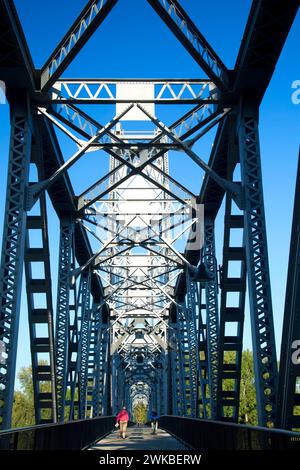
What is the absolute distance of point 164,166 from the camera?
3150cm

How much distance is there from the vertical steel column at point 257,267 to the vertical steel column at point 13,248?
5.55 meters

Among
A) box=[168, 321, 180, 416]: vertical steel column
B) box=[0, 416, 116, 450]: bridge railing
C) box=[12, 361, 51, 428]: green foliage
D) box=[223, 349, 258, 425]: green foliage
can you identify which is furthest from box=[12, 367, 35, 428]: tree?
box=[0, 416, 116, 450]: bridge railing

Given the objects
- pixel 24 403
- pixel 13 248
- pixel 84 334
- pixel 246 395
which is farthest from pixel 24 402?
pixel 13 248

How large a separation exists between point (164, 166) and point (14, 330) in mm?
19431

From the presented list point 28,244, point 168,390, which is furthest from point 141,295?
point 28,244

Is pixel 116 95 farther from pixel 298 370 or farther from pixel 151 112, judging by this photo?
pixel 298 370

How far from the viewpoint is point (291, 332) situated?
1113cm

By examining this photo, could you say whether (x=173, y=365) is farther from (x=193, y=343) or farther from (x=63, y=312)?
(x=63, y=312)

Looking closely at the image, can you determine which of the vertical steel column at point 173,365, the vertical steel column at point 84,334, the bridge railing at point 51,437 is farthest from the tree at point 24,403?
the bridge railing at point 51,437

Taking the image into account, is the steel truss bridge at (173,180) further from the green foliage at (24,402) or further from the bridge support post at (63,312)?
the green foliage at (24,402)

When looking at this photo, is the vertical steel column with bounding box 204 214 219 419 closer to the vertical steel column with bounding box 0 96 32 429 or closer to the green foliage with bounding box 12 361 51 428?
the vertical steel column with bounding box 0 96 32 429

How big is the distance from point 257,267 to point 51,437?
20.3ft

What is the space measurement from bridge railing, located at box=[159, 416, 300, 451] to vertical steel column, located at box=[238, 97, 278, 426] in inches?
55.8

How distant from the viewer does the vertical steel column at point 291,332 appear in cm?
1087
